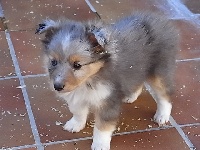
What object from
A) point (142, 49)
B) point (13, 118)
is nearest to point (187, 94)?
point (142, 49)

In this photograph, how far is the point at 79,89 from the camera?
2.67m

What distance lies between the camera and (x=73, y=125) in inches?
120

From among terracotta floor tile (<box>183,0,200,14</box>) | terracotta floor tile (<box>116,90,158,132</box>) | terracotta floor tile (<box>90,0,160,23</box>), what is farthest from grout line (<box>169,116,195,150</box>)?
terracotta floor tile (<box>183,0,200,14</box>)

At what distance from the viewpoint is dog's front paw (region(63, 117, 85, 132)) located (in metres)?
3.04

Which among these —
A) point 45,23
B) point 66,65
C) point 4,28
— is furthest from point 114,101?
point 4,28

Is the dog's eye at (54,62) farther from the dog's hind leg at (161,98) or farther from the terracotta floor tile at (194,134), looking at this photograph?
the terracotta floor tile at (194,134)

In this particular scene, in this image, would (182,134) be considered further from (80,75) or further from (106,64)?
(80,75)

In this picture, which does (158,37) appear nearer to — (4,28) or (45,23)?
(45,23)

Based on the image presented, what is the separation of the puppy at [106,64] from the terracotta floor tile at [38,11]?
161cm

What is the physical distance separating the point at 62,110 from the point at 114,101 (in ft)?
2.15

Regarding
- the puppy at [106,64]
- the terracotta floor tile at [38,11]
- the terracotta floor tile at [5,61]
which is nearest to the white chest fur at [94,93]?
the puppy at [106,64]

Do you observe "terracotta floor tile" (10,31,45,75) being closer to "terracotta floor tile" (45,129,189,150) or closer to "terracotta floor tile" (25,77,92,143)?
"terracotta floor tile" (25,77,92,143)

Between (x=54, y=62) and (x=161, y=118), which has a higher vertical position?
(x=54, y=62)

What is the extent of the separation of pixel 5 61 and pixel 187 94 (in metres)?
1.48
